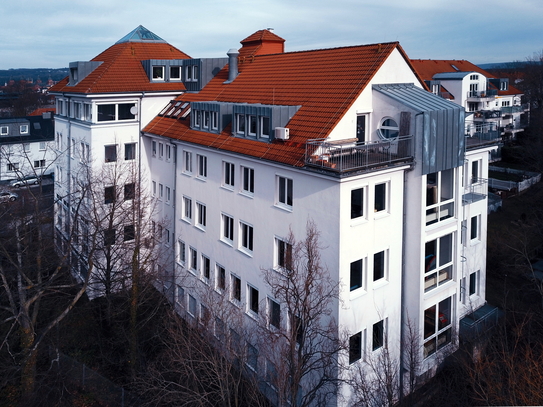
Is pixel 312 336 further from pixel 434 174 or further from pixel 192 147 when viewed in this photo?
pixel 192 147

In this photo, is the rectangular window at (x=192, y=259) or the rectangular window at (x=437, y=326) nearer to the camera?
the rectangular window at (x=437, y=326)

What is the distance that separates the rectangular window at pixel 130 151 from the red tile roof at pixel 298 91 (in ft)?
8.61

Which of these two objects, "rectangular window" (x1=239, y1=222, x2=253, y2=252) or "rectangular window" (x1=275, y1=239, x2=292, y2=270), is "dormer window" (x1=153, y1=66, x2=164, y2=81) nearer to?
"rectangular window" (x1=239, y1=222, x2=253, y2=252)

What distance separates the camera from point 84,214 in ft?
96.1

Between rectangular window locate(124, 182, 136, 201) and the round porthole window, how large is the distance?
44.4 ft

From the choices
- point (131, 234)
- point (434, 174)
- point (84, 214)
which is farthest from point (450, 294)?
point (84, 214)

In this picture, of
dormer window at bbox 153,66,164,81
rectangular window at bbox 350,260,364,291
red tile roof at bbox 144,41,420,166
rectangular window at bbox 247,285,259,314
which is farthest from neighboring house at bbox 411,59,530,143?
rectangular window at bbox 350,260,364,291

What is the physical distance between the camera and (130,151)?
31125 mm

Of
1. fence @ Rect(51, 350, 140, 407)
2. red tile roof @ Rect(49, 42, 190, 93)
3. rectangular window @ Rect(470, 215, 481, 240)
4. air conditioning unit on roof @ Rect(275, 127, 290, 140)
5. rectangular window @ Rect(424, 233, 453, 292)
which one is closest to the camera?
air conditioning unit on roof @ Rect(275, 127, 290, 140)

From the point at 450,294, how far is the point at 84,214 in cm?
2003

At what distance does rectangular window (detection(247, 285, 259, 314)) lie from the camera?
22719mm

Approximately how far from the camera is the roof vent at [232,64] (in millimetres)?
29062

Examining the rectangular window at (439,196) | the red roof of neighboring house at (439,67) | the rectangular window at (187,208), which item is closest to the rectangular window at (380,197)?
the rectangular window at (439,196)

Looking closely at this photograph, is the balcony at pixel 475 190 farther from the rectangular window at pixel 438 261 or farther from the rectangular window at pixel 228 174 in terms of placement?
the rectangular window at pixel 228 174
